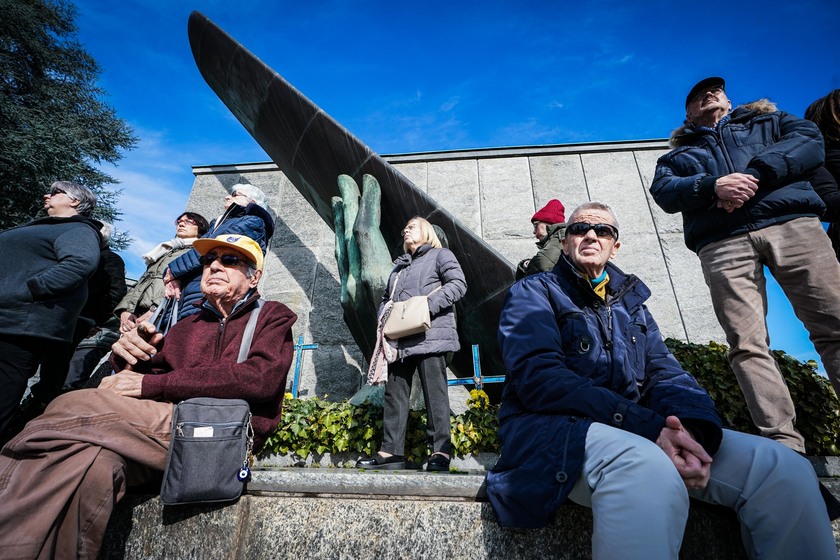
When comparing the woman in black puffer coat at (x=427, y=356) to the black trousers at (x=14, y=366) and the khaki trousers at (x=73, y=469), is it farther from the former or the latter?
the black trousers at (x=14, y=366)

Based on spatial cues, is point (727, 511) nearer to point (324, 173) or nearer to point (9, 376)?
point (9, 376)

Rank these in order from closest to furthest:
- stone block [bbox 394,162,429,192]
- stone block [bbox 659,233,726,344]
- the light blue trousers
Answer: the light blue trousers < stone block [bbox 659,233,726,344] < stone block [bbox 394,162,429,192]

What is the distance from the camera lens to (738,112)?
9.91 feet

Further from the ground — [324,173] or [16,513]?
[324,173]

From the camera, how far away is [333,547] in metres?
1.78

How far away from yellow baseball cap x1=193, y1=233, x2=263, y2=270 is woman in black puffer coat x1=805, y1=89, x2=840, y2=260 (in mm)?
3410

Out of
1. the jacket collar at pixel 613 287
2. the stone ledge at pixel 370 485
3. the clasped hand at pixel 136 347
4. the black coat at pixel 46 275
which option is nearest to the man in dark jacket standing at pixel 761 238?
the jacket collar at pixel 613 287

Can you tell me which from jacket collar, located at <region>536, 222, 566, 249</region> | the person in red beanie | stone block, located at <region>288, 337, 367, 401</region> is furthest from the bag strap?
stone block, located at <region>288, 337, 367, 401</region>

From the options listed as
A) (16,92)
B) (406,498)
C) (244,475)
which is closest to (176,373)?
(244,475)

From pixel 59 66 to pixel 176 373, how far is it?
621 inches

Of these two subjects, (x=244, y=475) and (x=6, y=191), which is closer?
(x=244, y=475)

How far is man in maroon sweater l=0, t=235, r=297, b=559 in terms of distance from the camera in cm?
157

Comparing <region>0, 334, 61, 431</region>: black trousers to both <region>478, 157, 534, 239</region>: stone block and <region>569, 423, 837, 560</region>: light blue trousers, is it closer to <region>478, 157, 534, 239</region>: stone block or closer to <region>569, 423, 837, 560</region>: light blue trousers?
<region>569, 423, 837, 560</region>: light blue trousers

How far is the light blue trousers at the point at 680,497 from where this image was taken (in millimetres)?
1293
